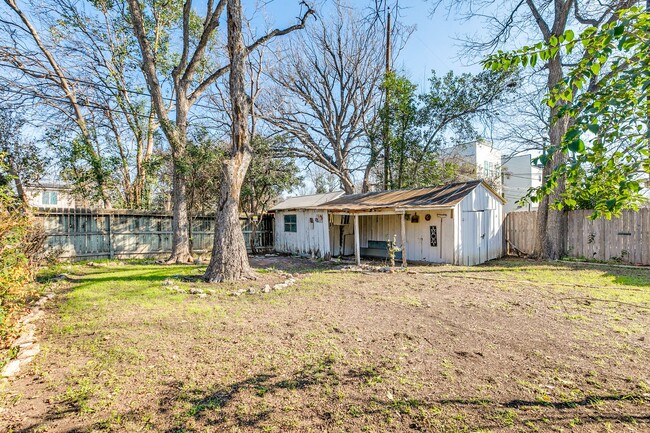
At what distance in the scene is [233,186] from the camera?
7.50 m

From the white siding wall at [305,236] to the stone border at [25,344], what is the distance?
27.9ft

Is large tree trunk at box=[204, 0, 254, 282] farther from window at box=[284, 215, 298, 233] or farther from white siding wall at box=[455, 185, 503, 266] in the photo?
white siding wall at box=[455, 185, 503, 266]

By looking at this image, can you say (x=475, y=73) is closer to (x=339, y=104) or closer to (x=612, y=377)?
(x=339, y=104)

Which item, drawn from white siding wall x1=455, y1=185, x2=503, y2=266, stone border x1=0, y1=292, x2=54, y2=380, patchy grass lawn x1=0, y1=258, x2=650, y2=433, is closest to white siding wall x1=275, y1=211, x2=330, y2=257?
white siding wall x1=455, y1=185, x2=503, y2=266

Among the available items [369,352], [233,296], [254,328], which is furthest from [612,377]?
[233,296]

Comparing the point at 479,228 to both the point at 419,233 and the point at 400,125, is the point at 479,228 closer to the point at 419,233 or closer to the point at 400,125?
the point at 419,233

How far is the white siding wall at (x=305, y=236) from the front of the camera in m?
12.3

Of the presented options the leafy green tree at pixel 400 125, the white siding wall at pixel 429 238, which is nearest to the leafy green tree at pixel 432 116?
the leafy green tree at pixel 400 125

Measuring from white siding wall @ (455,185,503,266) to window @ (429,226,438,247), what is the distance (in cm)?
79

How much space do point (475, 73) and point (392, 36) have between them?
188 inches

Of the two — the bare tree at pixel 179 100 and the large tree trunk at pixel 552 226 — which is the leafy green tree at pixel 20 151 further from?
the large tree trunk at pixel 552 226

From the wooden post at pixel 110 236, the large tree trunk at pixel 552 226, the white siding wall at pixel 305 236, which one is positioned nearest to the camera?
the large tree trunk at pixel 552 226

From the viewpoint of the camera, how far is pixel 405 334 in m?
4.11

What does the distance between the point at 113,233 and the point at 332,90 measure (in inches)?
509
